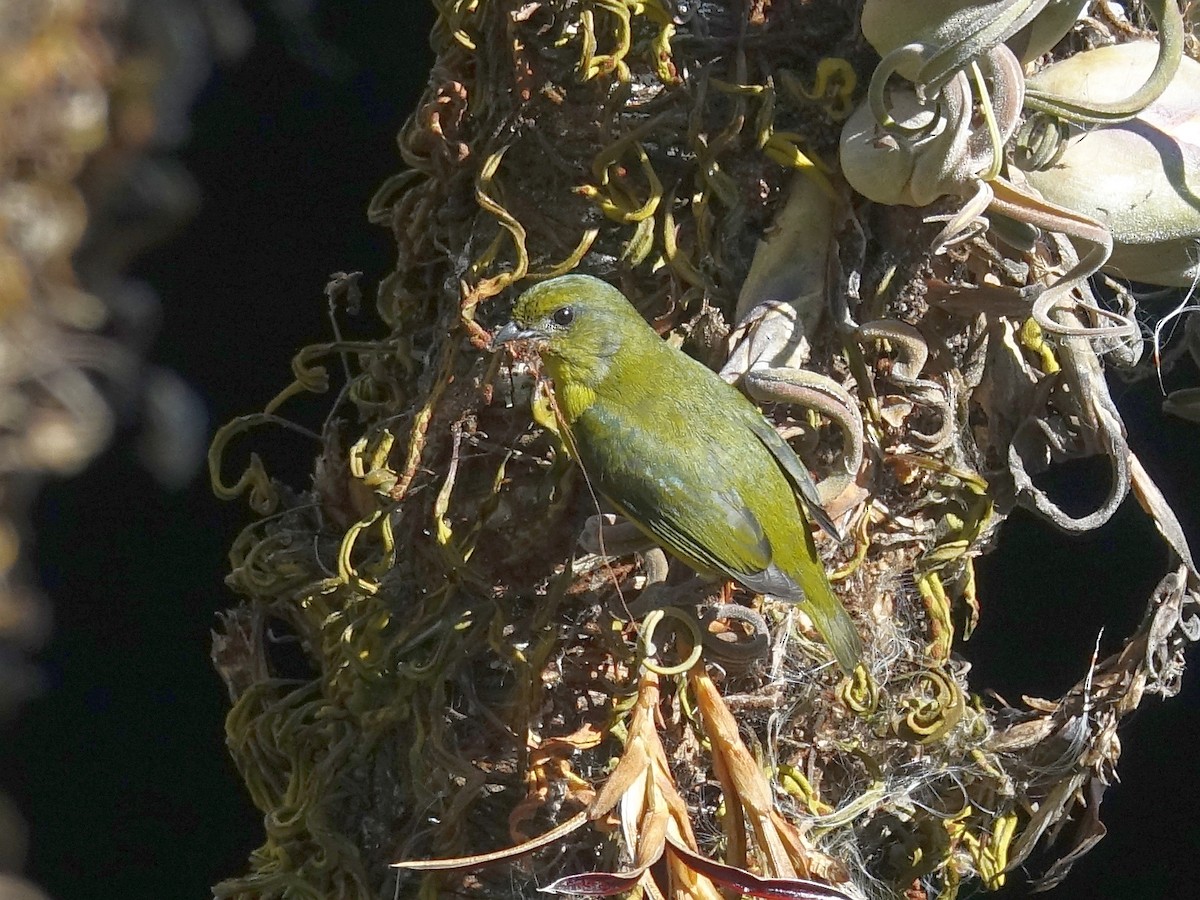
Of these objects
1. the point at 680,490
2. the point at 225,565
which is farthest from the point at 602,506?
the point at 225,565

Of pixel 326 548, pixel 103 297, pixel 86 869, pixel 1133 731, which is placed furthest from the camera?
pixel 1133 731

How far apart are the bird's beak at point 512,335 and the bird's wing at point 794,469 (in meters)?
0.15

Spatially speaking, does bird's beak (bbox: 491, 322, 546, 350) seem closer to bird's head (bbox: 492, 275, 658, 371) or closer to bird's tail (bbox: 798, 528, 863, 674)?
bird's head (bbox: 492, 275, 658, 371)

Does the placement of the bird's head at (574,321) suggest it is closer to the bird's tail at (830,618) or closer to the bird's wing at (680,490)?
the bird's wing at (680,490)

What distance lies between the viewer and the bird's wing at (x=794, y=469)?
2.57ft

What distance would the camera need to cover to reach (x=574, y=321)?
0.82 m

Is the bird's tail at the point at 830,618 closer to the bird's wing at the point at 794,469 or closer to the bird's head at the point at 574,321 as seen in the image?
the bird's wing at the point at 794,469

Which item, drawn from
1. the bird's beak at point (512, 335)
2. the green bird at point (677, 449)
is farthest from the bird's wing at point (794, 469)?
the bird's beak at point (512, 335)

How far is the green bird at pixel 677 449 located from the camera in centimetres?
80

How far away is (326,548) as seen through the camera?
37.8 inches

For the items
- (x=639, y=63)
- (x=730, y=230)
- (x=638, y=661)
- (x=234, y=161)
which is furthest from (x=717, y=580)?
(x=234, y=161)

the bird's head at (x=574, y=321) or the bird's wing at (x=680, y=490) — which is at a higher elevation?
the bird's head at (x=574, y=321)

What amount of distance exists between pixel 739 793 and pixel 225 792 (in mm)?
868

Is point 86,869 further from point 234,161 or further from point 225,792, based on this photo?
point 234,161
